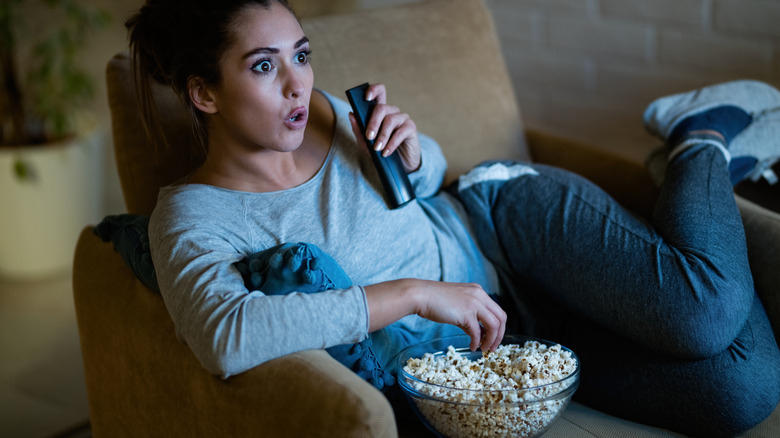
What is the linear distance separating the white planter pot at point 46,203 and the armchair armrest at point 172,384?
46.4 inches

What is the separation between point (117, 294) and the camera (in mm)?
1155

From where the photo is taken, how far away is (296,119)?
3.61 feet

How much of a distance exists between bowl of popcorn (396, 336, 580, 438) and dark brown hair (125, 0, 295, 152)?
0.47 metres

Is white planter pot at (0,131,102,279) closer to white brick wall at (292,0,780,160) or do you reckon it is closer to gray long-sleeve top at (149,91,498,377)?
white brick wall at (292,0,780,160)

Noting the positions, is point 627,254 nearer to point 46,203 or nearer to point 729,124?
point 729,124

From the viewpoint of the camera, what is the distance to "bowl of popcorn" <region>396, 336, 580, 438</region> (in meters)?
0.92

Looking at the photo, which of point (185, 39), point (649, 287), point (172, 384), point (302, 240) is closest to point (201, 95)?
point (185, 39)

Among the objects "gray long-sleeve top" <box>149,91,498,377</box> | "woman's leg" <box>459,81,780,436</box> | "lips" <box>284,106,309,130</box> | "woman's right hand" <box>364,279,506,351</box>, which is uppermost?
"lips" <box>284,106,309,130</box>

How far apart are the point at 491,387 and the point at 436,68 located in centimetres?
79

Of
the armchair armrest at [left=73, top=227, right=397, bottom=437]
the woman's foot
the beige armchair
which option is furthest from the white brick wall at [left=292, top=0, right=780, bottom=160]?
the armchair armrest at [left=73, top=227, right=397, bottom=437]

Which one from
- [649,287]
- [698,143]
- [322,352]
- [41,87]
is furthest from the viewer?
[41,87]

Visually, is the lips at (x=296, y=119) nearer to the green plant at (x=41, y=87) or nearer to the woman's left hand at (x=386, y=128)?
the woman's left hand at (x=386, y=128)

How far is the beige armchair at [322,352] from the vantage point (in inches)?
33.4

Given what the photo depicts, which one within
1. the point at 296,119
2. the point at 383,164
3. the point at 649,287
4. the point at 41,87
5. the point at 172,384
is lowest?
the point at 649,287
